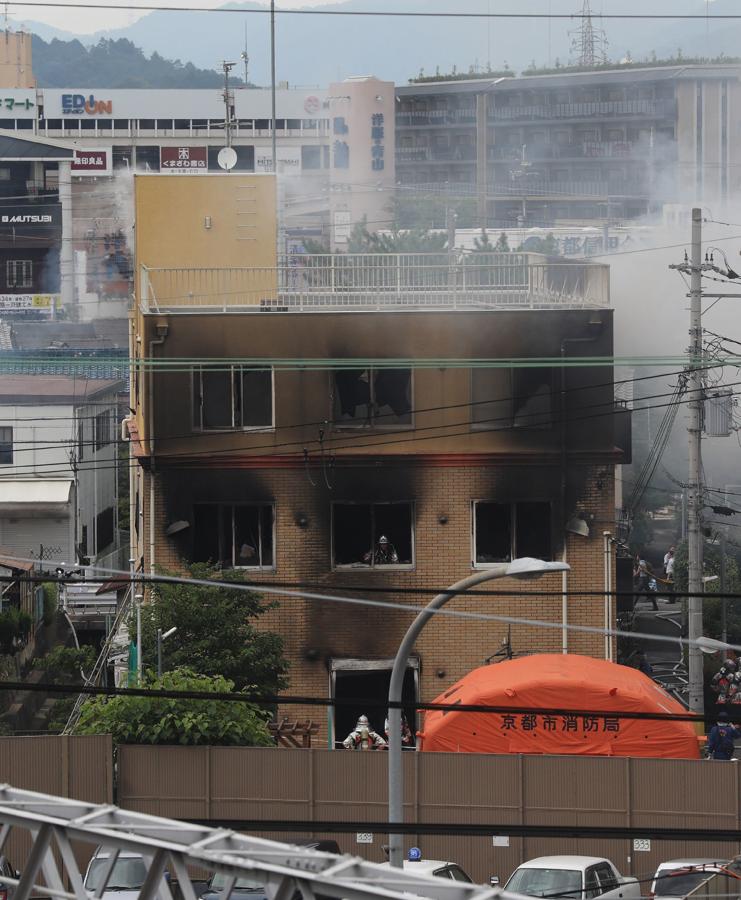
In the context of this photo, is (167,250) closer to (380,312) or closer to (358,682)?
(380,312)

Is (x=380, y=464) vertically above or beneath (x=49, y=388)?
beneath

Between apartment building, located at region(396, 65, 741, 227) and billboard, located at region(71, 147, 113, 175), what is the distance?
74.2 feet

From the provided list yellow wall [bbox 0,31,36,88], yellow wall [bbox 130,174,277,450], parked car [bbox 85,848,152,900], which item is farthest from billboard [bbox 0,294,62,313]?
parked car [bbox 85,848,152,900]

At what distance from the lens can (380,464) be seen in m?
23.5

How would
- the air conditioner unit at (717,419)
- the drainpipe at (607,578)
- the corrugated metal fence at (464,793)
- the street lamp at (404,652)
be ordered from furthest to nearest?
1. the air conditioner unit at (717,419)
2. the drainpipe at (607,578)
3. the corrugated metal fence at (464,793)
4. the street lamp at (404,652)

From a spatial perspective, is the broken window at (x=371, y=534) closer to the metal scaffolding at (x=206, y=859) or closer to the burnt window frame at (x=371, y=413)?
the burnt window frame at (x=371, y=413)

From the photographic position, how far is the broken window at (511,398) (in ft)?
77.0

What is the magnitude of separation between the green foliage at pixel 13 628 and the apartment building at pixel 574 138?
79301 mm

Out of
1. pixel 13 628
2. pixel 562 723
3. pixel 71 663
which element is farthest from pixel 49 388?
pixel 562 723

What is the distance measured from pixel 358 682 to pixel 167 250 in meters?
8.32

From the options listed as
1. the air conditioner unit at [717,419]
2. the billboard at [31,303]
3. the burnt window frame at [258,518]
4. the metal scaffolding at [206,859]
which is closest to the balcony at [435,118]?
the billboard at [31,303]

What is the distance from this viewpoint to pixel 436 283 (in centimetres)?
2647

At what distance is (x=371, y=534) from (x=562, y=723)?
6036 millimetres

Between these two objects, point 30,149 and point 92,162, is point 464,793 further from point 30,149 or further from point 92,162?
point 92,162
